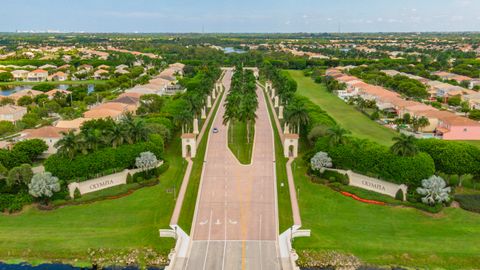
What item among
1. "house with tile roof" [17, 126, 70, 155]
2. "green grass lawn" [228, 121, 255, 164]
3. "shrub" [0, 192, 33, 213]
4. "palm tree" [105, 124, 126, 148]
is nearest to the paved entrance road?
"green grass lawn" [228, 121, 255, 164]

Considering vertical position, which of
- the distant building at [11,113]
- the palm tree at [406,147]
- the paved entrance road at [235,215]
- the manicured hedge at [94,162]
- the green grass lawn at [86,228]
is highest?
the palm tree at [406,147]

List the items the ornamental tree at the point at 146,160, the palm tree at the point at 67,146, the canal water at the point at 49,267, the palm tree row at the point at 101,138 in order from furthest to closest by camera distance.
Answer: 1. the ornamental tree at the point at 146,160
2. the palm tree row at the point at 101,138
3. the palm tree at the point at 67,146
4. the canal water at the point at 49,267

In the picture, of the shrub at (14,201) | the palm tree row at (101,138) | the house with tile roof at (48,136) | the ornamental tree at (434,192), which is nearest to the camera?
the ornamental tree at (434,192)

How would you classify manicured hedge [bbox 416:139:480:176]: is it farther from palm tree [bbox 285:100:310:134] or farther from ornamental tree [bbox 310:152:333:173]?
palm tree [bbox 285:100:310:134]

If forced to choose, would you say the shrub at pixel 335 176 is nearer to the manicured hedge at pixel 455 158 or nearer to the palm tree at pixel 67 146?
the manicured hedge at pixel 455 158

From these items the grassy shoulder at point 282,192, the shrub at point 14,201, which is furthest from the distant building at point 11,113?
the grassy shoulder at point 282,192

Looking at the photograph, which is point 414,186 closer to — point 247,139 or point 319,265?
point 319,265

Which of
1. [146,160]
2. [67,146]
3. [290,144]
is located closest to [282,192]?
[290,144]
